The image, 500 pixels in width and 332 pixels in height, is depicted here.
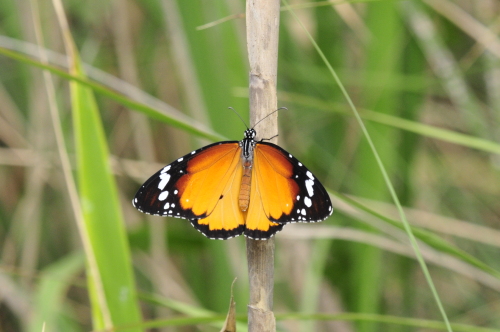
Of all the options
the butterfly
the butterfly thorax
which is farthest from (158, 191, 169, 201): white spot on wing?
the butterfly thorax

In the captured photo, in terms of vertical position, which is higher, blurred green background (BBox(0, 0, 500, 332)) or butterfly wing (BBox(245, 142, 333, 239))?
blurred green background (BBox(0, 0, 500, 332))

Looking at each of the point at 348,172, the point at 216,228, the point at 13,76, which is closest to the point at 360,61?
the point at 348,172

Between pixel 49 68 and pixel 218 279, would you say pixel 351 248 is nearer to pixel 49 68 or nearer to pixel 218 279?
pixel 218 279

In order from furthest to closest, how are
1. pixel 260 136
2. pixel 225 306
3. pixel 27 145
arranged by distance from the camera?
pixel 27 145, pixel 225 306, pixel 260 136

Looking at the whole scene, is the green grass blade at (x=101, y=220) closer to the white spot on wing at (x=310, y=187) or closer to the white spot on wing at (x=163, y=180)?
the white spot on wing at (x=163, y=180)

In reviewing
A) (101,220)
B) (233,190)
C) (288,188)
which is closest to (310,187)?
(288,188)

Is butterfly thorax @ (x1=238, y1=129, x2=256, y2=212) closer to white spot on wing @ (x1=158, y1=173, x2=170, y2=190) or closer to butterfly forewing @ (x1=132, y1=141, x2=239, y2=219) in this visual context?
butterfly forewing @ (x1=132, y1=141, x2=239, y2=219)
